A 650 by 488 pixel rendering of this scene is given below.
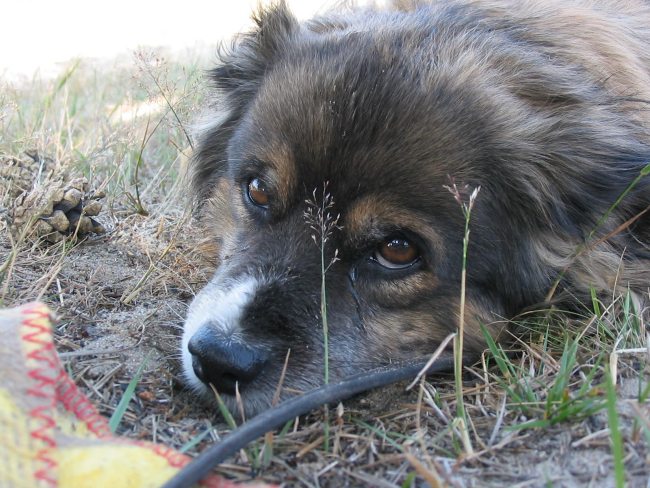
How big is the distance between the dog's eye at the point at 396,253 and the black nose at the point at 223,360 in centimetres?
66

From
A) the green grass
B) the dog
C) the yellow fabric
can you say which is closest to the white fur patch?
the dog

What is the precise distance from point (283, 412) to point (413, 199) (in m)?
1.11

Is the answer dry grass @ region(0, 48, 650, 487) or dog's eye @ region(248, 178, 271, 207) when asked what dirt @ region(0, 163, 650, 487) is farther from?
dog's eye @ region(248, 178, 271, 207)

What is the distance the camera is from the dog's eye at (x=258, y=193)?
304cm

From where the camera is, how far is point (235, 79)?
12.4ft

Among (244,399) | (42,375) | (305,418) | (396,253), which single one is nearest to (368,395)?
(305,418)

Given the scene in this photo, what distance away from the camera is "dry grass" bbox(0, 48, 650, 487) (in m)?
1.96

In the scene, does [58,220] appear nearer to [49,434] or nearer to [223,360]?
[223,360]

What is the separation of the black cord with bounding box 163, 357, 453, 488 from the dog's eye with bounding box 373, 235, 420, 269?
0.41 meters

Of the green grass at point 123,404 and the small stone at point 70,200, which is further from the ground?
the small stone at point 70,200

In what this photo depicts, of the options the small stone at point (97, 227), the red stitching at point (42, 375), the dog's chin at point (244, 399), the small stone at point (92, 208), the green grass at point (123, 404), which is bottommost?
the dog's chin at point (244, 399)

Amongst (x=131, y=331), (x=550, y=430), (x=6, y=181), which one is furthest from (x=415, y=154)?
(x=6, y=181)

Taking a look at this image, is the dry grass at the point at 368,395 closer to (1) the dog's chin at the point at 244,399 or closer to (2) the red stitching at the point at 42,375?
(1) the dog's chin at the point at 244,399

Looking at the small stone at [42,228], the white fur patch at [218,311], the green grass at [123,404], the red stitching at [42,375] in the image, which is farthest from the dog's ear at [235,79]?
the red stitching at [42,375]
